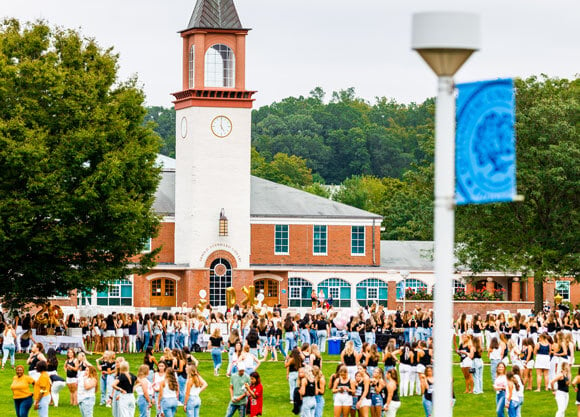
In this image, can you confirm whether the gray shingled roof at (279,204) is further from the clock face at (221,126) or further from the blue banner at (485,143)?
the blue banner at (485,143)

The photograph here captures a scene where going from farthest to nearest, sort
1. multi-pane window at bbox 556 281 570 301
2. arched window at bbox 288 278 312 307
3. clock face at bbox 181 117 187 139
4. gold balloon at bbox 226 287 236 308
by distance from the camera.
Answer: multi-pane window at bbox 556 281 570 301
arched window at bbox 288 278 312 307
clock face at bbox 181 117 187 139
gold balloon at bbox 226 287 236 308

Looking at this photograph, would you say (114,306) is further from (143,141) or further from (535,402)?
(535,402)

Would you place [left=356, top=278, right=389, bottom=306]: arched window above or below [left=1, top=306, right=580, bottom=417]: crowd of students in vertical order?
above

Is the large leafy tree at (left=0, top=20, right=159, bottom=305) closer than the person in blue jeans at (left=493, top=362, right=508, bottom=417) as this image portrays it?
No

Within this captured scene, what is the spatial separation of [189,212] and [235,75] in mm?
7446

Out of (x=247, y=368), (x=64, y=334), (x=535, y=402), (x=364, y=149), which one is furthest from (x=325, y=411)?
(x=364, y=149)

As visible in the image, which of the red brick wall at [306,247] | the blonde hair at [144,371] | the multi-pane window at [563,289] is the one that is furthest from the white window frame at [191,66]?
the blonde hair at [144,371]

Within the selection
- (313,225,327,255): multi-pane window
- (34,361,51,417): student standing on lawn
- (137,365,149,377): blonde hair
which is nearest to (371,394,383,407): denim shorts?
(137,365,149,377): blonde hair

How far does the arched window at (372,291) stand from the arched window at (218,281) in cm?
721

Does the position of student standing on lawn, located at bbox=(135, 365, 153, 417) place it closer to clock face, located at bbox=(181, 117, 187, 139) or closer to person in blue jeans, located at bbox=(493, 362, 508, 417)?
person in blue jeans, located at bbox=(493, 362, 508, 417)

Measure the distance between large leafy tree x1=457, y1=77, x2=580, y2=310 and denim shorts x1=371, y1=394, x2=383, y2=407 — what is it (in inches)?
1175

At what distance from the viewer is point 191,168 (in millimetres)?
64938

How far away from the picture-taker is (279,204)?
69.6m

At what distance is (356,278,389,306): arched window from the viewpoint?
222 ft
